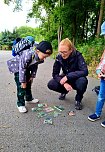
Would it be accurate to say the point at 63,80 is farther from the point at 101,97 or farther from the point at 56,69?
the point at 101,97

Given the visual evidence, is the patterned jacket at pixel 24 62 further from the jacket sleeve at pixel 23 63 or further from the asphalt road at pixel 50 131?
the asphalt road at pixel 50 131

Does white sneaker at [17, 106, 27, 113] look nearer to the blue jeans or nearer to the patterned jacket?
the patterned jacket

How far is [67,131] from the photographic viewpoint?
3605mm

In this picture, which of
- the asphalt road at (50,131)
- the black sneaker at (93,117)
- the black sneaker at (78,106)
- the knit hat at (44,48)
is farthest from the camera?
the black sneaker at (78,106)

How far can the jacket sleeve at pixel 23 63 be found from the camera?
4.00 m

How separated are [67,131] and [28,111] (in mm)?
1040

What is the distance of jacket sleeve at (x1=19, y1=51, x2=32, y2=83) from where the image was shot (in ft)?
13.1

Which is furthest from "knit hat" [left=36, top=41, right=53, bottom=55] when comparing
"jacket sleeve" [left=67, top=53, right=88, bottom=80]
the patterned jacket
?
"jacket sleeve" [left=67, top=53, right=88, bottom=80]

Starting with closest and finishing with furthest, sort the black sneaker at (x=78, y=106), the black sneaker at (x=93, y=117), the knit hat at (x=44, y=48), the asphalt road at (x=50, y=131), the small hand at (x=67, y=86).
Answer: the asphalt road at (x=50, y=131) < the knit hat at (x=44, y=48) < the black sneaker at (x=93, y=117) < the small hand at (x=67, y=86) < the black sneaker at (x=78, y=106)

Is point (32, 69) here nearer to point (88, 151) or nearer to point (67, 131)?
point (67, 131)

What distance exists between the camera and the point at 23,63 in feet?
13.2

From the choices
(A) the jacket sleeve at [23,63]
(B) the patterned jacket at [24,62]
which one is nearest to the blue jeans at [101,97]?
(B) the patterned jacket at [24,62]

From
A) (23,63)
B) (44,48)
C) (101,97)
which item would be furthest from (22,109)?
(101,97)

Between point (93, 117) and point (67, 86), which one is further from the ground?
point (67, 86)
